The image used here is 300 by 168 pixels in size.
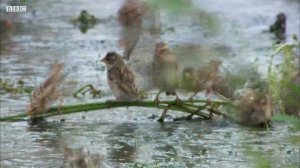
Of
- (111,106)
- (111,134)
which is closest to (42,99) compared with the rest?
(111,106)

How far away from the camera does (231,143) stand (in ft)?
18.9

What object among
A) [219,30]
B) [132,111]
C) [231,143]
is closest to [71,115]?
[132,111]

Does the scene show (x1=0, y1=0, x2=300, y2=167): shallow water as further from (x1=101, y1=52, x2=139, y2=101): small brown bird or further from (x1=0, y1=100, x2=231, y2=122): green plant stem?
(x1=101, y1=52, x2=139, y2=101): small brown bird

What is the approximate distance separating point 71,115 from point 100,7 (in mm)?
5995

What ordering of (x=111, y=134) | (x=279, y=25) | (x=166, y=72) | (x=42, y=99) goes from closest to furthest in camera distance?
(x=166, y=72) → (x=111, y=134) → (x=42, y=99) → (x=279, y=25)

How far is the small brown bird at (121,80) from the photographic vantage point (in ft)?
20.9

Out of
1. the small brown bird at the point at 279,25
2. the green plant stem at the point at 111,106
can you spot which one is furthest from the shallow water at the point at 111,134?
the small brown bird at the point at 279,25

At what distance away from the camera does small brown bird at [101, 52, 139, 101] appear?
637cm

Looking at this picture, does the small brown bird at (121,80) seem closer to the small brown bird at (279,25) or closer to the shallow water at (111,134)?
the shallow water at (111,134)

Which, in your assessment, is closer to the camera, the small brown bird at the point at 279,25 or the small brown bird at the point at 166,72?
the small brown bird at the point at 166,72

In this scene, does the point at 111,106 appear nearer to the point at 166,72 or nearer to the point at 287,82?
the point at 166,72

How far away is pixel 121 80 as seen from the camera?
653 cm

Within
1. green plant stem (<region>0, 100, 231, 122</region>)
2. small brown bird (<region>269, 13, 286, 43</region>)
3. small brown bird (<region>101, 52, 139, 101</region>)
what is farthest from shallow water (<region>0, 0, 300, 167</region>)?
small brown bird (<region>269, 13, 286, 43</region>)

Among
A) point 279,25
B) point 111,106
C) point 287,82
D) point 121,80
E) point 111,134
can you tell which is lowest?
point 111,134
